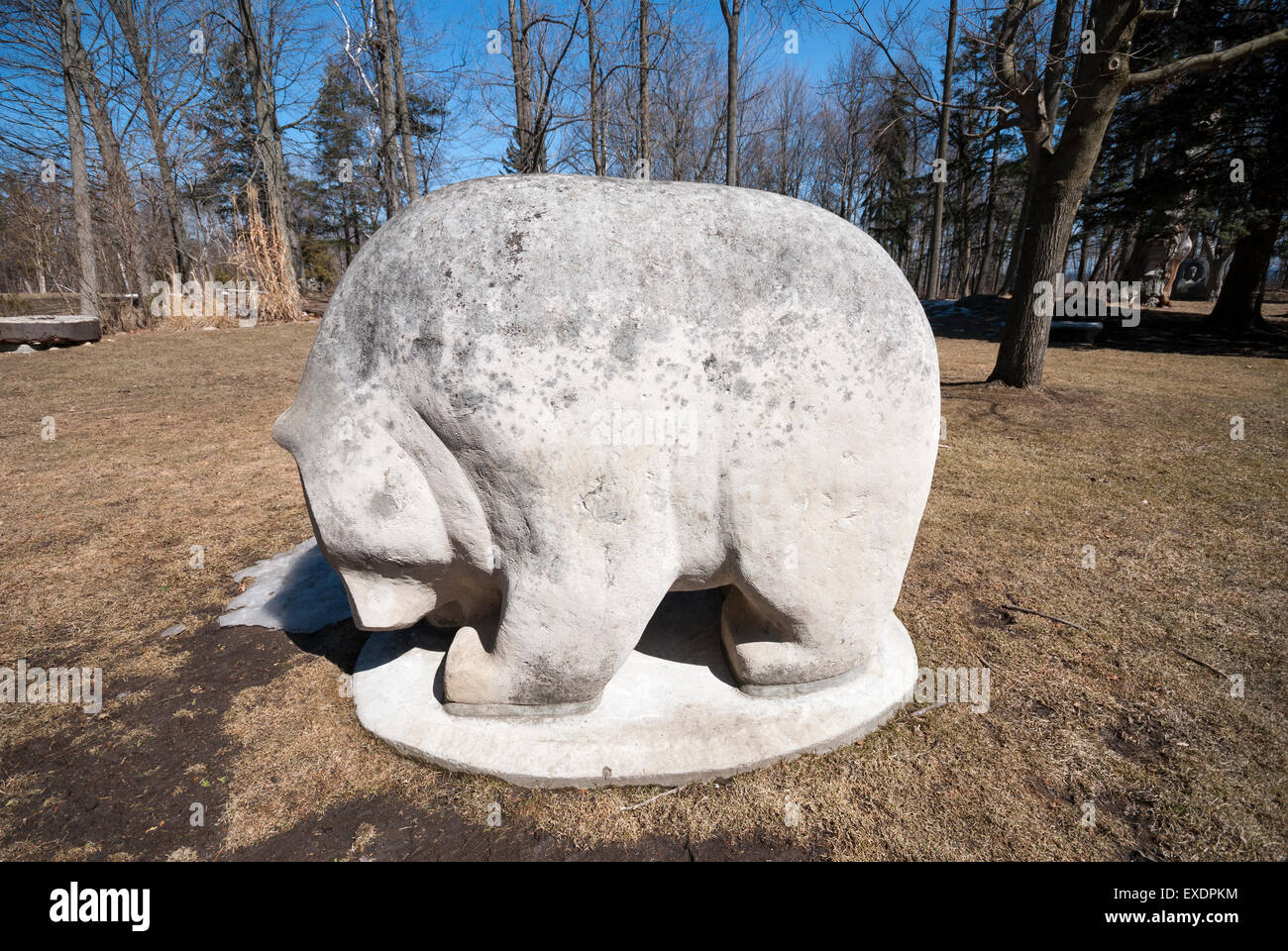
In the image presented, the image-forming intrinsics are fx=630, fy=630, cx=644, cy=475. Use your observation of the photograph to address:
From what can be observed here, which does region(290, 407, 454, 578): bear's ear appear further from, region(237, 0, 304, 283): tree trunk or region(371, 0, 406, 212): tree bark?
region(237, 0, 304, 283): tree trunk

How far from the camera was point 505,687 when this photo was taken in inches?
83.4

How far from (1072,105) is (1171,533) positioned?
201 inches

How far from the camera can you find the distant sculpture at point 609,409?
179cm

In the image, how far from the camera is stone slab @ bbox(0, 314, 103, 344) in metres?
10.6

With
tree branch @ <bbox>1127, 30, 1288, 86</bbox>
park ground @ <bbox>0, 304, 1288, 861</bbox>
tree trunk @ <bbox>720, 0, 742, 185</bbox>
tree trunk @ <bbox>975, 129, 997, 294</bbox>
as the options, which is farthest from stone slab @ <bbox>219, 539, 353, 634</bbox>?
tree trunk @ <bbox>975, 129, 997, 294</bbox>

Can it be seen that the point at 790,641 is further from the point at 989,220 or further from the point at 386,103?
the point at 989,220

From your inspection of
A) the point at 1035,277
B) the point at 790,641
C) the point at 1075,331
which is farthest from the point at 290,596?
the point at 1075,331

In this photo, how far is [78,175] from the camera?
527 inches

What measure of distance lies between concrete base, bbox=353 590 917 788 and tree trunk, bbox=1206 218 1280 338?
1480cm

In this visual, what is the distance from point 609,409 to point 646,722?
3.73 ft
